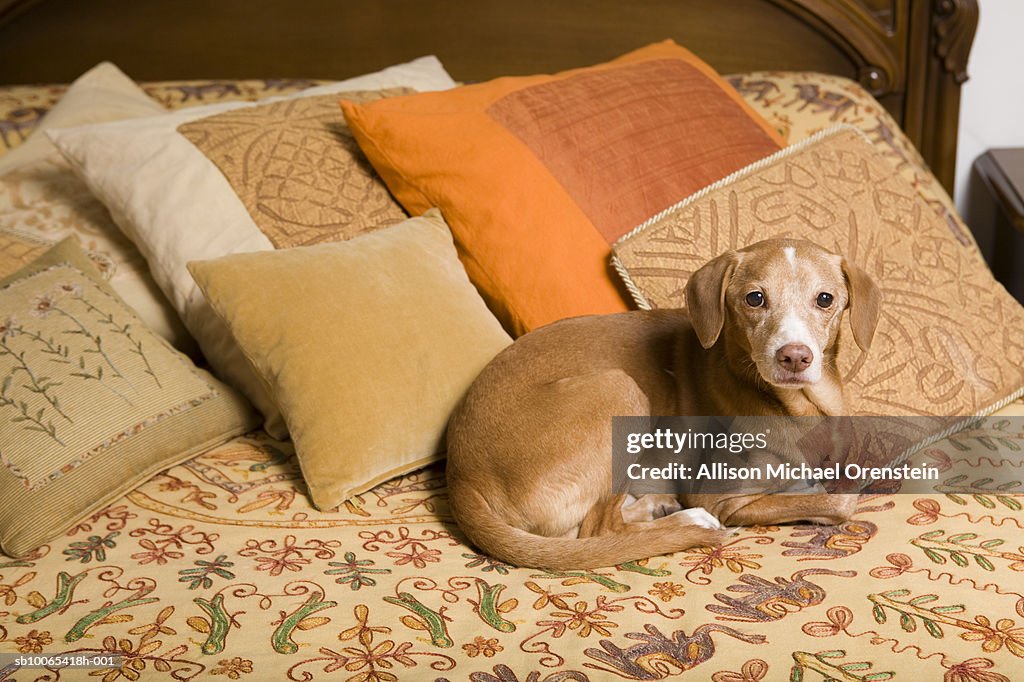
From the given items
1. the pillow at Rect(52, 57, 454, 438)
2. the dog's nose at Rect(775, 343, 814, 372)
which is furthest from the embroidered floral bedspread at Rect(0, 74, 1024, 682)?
the pillow at Rect(52, 57, 454, 438)

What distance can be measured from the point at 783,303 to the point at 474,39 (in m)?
1.78

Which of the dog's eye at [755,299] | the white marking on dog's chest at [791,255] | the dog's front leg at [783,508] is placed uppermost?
the white marking on dog's chest at [791,255]

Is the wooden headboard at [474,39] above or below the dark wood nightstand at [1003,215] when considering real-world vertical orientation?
above

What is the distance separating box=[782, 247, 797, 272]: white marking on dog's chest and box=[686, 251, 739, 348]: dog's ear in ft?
0.28

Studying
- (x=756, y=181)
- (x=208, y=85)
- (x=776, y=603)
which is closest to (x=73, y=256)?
(x=208, y=85)

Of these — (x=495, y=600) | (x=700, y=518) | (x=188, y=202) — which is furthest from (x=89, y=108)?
(x=700, y=518)

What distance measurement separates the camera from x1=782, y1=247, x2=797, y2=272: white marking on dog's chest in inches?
64.4

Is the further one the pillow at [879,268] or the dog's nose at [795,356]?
the pillow at [879,268]

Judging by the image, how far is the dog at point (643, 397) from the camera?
→ 1.63m

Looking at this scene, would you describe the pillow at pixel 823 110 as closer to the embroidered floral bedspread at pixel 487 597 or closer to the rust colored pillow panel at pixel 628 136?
the rust colored pillow panel at pixel 628 136

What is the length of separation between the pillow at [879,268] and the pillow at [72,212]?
1121mm

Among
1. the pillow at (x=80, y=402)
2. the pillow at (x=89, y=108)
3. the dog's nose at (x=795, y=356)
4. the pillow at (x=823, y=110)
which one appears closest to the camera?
the dog's nose at (x=795, y=356)

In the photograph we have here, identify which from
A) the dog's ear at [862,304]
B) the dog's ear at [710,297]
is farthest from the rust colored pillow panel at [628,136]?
the dog's ear at [862,304]

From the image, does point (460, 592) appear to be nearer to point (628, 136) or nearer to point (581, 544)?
point (581, 544)
